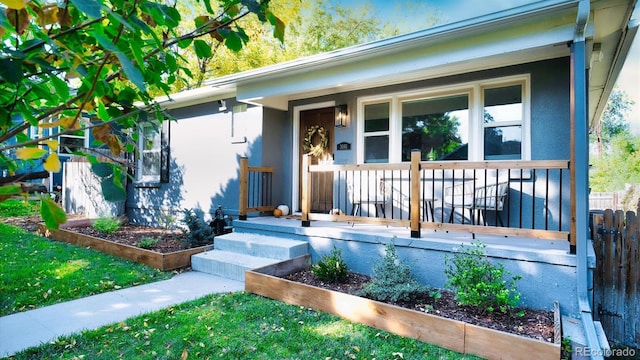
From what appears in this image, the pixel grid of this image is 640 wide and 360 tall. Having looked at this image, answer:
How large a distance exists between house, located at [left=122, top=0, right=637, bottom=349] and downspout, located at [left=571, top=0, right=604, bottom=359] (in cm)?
1

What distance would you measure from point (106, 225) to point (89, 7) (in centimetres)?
826

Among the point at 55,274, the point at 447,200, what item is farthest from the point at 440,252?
the point at 55,274

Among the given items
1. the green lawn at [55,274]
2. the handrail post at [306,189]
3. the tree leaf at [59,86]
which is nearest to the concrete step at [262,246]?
the handrail post at [306,189]

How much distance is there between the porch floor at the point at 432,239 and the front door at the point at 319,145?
106cm

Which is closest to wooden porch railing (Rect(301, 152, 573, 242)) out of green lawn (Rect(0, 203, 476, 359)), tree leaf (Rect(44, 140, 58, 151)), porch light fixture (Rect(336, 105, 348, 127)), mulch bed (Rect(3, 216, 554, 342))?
mulch bed (Rect(3, 216, 554, 342))

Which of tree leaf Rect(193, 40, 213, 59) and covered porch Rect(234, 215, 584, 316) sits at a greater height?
tree leaf Rect(193, 40, 213, 59)

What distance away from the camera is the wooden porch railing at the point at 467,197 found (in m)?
4.09

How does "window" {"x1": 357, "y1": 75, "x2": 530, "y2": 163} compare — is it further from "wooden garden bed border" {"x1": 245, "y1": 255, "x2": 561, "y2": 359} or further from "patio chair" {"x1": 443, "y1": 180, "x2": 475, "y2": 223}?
"wooden garden bed border" {"x1": 245, "y1": 255, "x2": 561, "y2": 359}

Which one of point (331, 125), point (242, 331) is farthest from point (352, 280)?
point (331, 125)

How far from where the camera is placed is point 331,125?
6910 millimetres

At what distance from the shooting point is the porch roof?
3.72m

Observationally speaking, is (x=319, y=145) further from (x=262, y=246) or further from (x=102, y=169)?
(x=102, y=169)

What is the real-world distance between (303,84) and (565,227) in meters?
4.32

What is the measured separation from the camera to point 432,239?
429 cm
